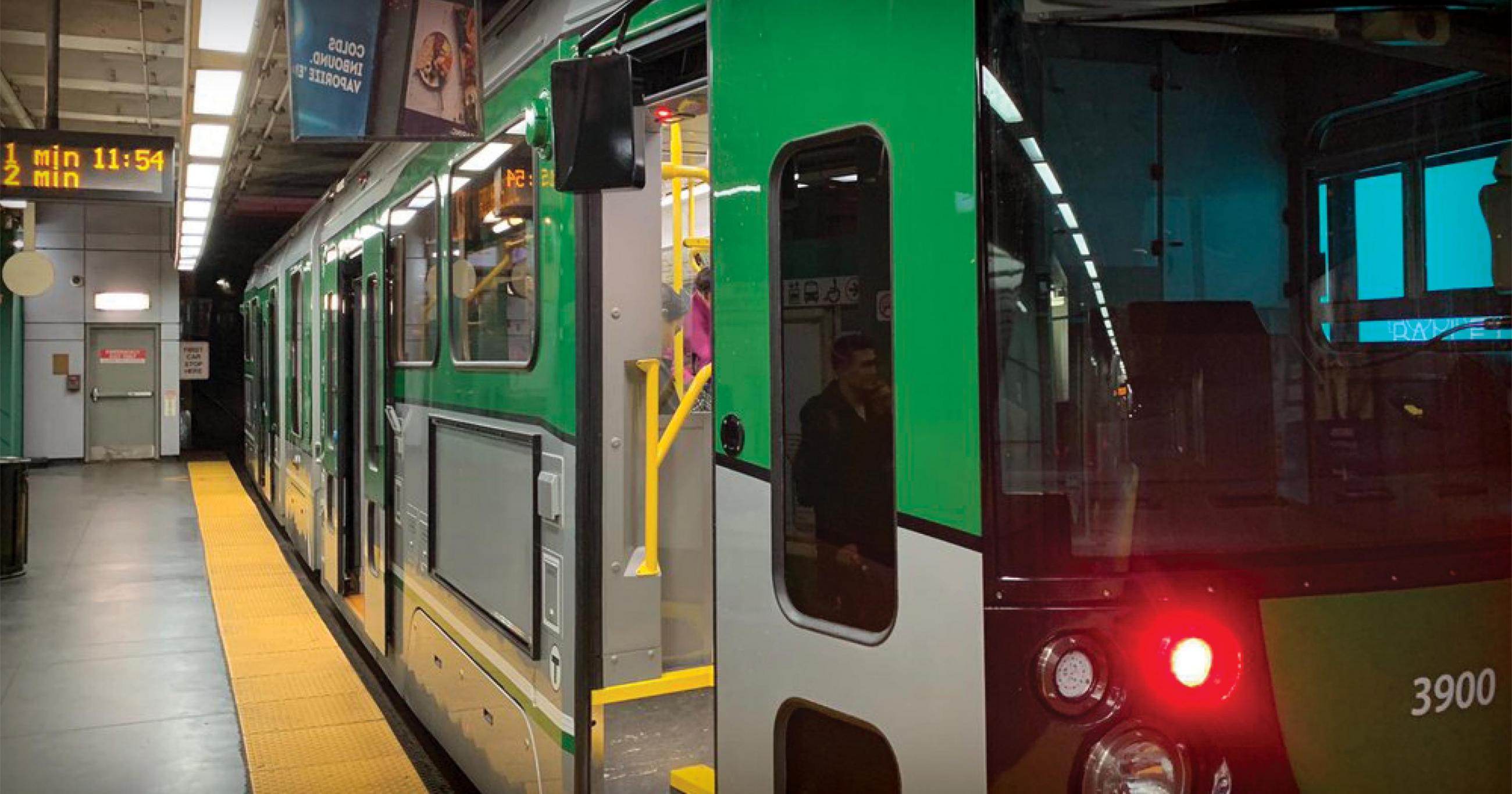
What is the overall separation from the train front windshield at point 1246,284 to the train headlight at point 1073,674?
125 mm

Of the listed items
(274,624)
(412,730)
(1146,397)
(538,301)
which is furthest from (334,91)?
(274,624)

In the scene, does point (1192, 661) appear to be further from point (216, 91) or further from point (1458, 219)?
point (216, 91)

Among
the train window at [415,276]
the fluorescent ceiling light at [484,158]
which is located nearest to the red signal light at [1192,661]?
the fluorescent ceiling light at [484,158]

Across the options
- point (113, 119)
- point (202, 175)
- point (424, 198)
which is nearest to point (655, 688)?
point (424, 198)

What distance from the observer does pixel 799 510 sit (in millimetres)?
2262

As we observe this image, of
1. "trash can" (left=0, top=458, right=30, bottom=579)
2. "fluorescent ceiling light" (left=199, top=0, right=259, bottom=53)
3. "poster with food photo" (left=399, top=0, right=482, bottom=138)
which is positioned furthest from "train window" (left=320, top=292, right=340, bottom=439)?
"trash can" (left=0, top=458, right=30, bottom=579)

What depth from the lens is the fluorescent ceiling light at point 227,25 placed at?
5.57 meters

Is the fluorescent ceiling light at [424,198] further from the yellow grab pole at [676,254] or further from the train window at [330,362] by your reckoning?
the train window at [330,362]

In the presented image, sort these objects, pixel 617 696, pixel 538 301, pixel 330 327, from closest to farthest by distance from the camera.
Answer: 1. pixel 617 696
2. pixel 538 301
3. pixel 330 327

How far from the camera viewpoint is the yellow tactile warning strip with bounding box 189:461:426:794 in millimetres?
4789

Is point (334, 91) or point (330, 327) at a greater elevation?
point (334, 91)

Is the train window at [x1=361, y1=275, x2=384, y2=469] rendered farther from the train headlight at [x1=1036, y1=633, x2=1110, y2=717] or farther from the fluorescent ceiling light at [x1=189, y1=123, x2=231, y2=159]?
the train headlight at [x1=1036, y1=633, x2=1110, y2=717]

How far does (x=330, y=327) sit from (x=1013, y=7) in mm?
6476

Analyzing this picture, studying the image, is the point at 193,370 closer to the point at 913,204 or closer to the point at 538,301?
the point at 538,301
